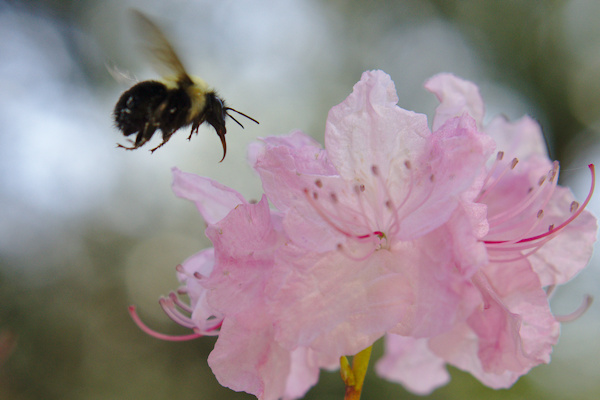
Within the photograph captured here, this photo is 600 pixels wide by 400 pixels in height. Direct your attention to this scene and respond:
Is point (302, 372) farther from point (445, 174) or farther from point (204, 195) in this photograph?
point (445, 174)

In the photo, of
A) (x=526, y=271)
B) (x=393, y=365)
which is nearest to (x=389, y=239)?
(x=526, y=271)

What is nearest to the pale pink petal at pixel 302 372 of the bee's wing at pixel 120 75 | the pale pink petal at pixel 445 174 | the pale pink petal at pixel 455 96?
the pale pink petal at pixel 445 174

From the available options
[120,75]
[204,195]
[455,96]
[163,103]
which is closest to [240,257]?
[204,195]

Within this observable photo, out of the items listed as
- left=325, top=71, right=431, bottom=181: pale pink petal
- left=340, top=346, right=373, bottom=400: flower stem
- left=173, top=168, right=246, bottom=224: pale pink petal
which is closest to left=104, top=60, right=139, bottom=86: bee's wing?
left=173, top=168, right=246, bottom=224: pale pink petal

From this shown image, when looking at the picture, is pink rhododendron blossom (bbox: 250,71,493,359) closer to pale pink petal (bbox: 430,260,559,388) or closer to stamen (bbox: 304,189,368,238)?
stamen (bbox: 304,189,368,238)

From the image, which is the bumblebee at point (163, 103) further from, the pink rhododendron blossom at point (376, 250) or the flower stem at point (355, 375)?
the flower stem at point (355, 375)

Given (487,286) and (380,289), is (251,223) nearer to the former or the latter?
(380,289)

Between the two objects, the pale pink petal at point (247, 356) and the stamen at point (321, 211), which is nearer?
the stamen at point (321, 211)
